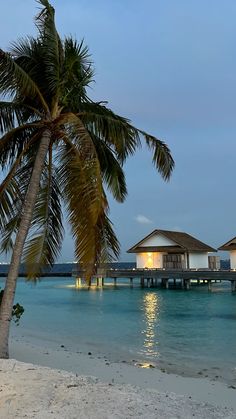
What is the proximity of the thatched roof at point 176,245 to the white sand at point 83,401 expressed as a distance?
3862 centimetres

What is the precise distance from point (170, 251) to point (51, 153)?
3671 cm

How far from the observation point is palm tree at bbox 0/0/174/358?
813 cm

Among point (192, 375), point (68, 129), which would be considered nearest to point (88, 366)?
point (192, 375)

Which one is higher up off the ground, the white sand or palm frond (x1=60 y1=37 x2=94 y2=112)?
palm frond (x1=60 y1=37 x2=94 y2=112)

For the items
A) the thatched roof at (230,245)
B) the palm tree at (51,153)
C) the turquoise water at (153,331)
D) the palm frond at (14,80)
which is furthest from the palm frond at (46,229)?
the thatched roof at (230,245)

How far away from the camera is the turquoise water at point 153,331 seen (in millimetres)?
13125

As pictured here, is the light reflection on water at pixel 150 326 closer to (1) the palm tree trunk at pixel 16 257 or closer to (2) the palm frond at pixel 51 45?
(1) the palm tree trunk at pixel 16 257

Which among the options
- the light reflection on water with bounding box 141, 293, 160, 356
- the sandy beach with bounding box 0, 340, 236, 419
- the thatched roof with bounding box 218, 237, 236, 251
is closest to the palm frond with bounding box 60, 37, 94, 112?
the sandy beach with bounding box 0, 340, 236, 419

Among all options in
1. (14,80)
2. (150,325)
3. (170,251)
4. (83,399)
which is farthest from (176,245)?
(83,399)

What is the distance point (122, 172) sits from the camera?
10742mm

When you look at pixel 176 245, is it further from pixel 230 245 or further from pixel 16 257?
pixel 16 257

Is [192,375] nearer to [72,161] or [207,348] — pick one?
[207,348]

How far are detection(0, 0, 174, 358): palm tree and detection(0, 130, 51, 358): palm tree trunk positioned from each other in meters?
0.02

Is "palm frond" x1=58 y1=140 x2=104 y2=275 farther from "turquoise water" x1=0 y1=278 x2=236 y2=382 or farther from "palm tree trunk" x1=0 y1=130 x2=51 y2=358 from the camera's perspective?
"turquoise water" x1=0 y1=278 x2=236 y2=382
